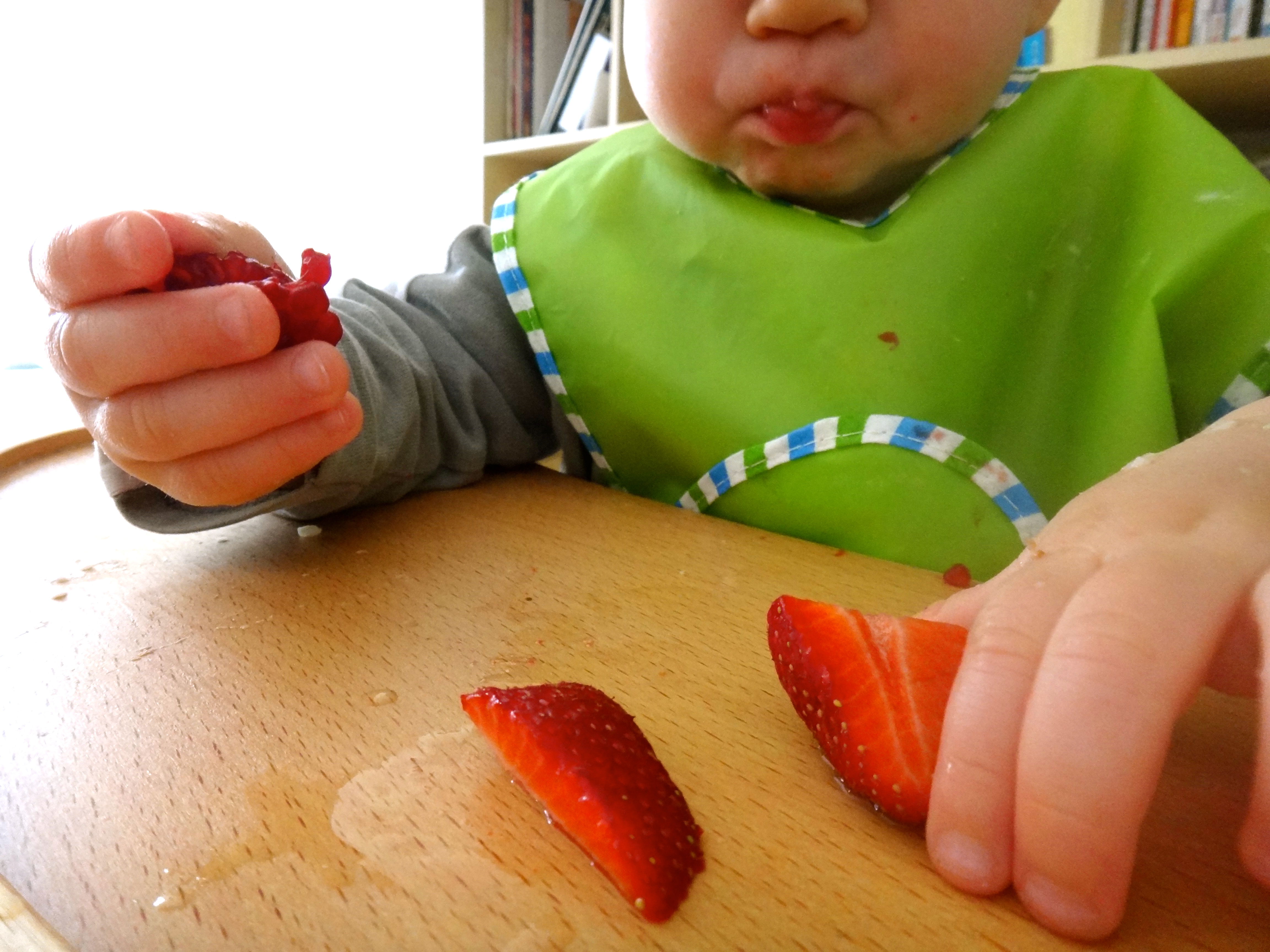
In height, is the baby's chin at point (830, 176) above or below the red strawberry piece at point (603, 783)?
above

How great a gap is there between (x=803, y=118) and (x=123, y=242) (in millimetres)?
441

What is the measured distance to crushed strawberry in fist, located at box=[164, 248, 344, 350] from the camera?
0.43 meters

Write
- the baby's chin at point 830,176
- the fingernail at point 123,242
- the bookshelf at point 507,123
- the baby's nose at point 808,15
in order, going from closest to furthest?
the fingernail at point 123,242 < the baby's nose at point 808,15 < the baby's chin at point 830,176 < the bookshelf at point 507,123

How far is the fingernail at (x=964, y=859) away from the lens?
0.83ft

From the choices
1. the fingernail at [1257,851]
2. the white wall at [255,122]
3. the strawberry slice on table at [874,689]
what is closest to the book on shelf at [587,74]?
the white wall at [255,122]

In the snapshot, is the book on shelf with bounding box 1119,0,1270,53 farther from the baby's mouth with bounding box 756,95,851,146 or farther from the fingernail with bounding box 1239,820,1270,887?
the fingernail with bounding box 1239,820,1270,887

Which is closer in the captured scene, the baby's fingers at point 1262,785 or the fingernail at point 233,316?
the baby's fingers at point 1262,785

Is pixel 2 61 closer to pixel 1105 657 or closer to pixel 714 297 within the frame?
pixel 714 297

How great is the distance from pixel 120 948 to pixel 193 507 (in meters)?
0.38

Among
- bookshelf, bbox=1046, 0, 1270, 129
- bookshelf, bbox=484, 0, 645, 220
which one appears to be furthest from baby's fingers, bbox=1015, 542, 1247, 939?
bookshelf, bbox=484, 0, 645, 220

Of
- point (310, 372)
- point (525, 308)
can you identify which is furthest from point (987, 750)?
point (525, 308)

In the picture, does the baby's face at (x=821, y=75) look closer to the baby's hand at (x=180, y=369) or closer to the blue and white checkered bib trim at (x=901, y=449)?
the blue and white checkered bib trim at (x=901, y=449)

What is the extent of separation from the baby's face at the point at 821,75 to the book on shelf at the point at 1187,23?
671mm

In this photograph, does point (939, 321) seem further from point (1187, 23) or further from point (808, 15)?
point (1187, 23)
